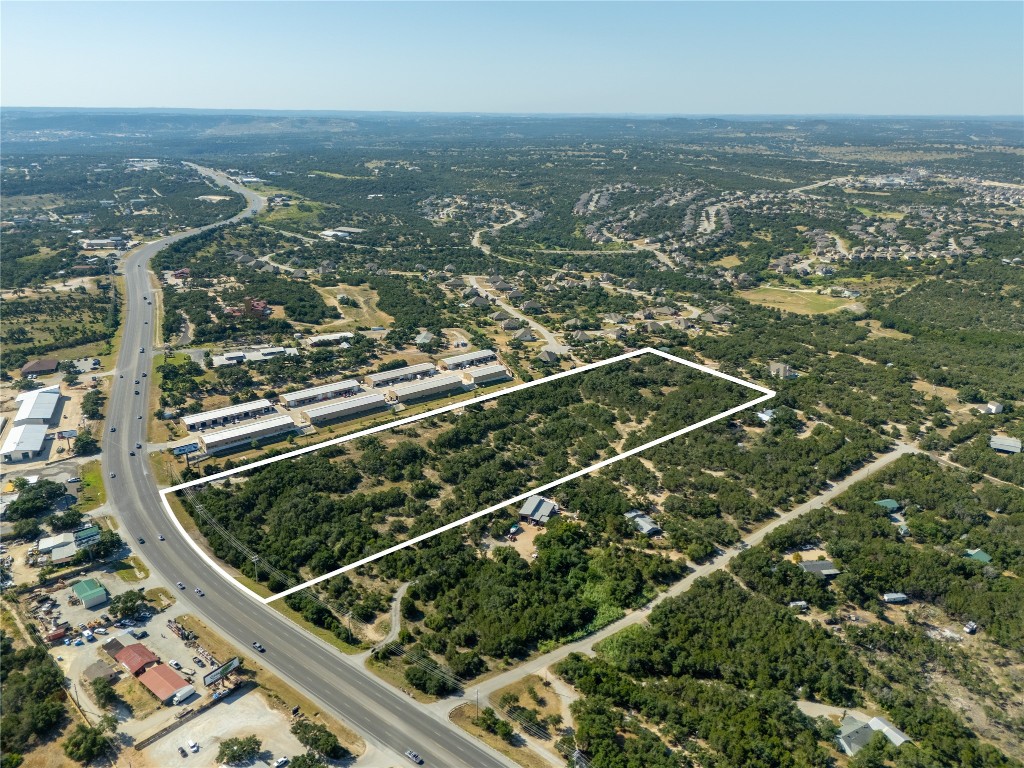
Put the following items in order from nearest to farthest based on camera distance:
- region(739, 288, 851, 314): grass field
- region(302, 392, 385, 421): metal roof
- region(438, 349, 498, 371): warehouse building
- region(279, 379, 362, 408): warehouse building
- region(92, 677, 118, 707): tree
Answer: region(92, 677, 118, 707): tree
region(302, 392, 385, 421): metal roof
region(279, 379, 362, 408): warehouse building
region(438, 349, 498, 371): warehouse building
region(739, 288, 851, 314): grass field

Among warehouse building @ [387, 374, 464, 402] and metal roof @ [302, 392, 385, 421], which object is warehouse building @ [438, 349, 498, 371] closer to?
warehouse building @ [387, 374, 464, 402]

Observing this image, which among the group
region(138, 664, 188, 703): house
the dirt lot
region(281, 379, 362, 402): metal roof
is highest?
region(281, 379, 362, 402): metal roof

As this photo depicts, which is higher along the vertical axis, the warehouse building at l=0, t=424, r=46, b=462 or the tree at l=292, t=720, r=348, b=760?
the warehouse building at l=0, t=424, r=46, b=462

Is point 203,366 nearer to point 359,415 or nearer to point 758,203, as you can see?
point 359,415

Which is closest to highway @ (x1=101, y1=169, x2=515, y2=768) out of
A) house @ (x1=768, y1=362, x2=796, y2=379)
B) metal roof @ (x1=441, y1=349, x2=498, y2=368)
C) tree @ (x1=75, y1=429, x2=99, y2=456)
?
tree @ (x1=75, y1=429, x2=99, y2=456)

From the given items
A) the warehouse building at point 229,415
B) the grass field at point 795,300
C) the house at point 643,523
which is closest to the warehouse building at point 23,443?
the warehouse building at point 229,415

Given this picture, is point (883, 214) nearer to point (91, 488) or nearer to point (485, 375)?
point (485, 375)

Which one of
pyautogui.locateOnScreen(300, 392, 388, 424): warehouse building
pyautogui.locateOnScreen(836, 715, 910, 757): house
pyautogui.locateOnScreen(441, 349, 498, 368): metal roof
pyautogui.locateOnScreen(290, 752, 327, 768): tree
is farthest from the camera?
pyautogui.locateOnScreen(441, 349, 498, 368): metal roof
